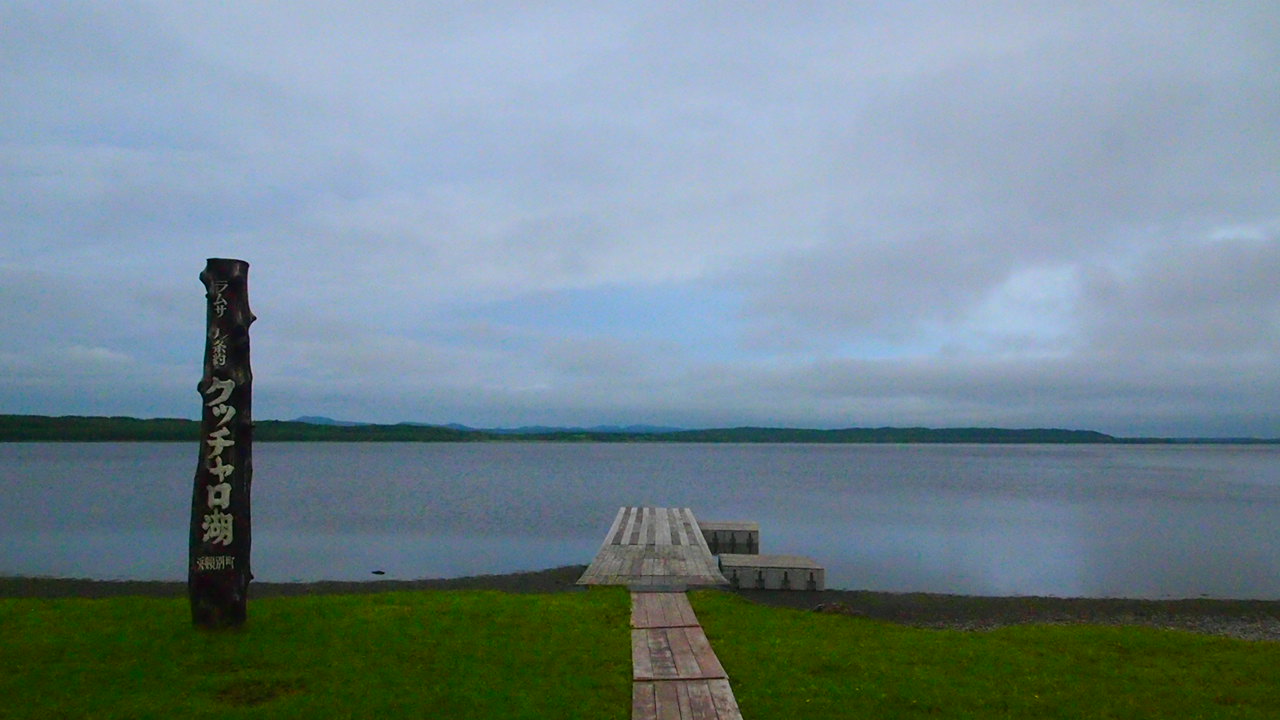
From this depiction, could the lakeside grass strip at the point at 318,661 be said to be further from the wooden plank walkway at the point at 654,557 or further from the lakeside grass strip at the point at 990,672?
the wooden plank walkway at the point at 654,557

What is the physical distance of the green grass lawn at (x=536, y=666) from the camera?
7.56m

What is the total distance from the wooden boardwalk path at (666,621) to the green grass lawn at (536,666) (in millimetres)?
229

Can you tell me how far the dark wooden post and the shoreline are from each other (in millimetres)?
7763

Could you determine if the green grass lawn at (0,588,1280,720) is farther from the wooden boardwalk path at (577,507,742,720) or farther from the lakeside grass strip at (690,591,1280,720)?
the wooden boardwalk path at (577,507,742,720)

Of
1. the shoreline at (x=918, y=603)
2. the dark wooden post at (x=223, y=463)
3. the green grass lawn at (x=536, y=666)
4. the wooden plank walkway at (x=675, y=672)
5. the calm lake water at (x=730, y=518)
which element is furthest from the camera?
the calm lake water at (x=730, y=518)

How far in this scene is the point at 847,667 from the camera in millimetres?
8984

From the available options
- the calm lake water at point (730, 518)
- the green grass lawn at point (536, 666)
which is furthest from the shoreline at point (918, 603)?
the green grass lawn at point (536, 666)

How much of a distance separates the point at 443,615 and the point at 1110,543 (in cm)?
3077

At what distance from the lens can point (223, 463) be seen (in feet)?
34.6

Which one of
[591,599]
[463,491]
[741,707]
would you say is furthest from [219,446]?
[463,491]

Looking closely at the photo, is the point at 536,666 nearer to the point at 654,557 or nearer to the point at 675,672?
the point at 675,672

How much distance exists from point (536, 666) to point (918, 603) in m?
13.3

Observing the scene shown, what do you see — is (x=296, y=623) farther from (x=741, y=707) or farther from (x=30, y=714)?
(x=741, y=707)

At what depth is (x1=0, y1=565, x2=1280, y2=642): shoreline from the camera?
1705cm
